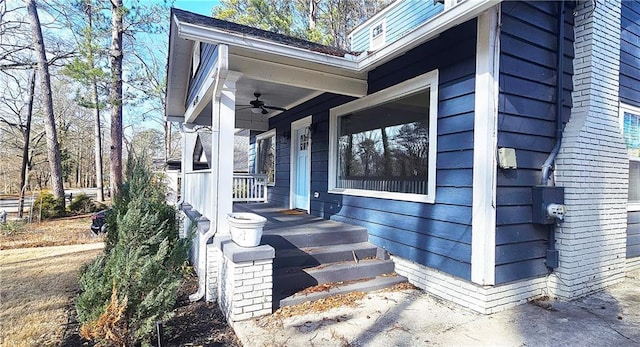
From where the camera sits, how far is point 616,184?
3986 mm

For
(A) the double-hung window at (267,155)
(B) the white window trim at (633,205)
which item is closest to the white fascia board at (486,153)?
(B) the white window trim at (633,205)

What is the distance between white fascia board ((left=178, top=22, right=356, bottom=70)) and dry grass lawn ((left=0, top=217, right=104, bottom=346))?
2.94 metres

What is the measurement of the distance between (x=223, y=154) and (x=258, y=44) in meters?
1.20

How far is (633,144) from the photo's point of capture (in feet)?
14.5

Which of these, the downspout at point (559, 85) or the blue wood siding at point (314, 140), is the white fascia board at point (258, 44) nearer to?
the blue wood siding at point (314, 140)

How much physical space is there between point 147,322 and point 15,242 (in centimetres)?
716

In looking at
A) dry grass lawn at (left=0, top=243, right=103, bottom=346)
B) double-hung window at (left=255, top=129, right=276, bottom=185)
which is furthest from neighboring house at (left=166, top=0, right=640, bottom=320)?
double-hung window at (left=255, top=129, right=276, bottom=185)

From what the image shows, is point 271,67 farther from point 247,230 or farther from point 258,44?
point 247,230

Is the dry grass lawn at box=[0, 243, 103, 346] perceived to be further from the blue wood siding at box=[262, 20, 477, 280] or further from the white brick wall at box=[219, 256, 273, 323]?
the blue wood siding at box=[262, 20, 477, 280]

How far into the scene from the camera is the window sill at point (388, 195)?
3614 mm

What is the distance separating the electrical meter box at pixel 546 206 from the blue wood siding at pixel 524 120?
6cm

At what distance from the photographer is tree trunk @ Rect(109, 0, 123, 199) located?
1027cm

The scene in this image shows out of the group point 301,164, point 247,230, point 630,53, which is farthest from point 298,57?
point 630,53

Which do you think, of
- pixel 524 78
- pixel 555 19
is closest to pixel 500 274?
pixel 524 78
